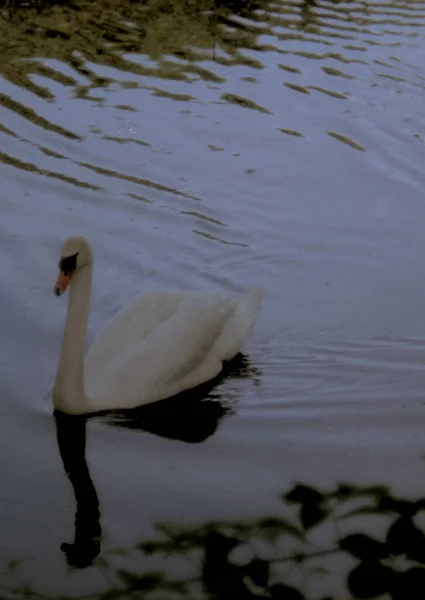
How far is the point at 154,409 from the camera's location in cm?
672

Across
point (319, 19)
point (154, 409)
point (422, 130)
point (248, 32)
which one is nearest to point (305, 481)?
point (154, 409)

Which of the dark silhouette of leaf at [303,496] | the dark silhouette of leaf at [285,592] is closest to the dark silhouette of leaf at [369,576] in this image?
the dark silhouette of leaf at [285,592]

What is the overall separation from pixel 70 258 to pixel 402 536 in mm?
3321

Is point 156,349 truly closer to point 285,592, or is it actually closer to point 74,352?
point 74,352

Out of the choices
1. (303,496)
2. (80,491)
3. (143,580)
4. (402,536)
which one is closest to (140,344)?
(80,491)

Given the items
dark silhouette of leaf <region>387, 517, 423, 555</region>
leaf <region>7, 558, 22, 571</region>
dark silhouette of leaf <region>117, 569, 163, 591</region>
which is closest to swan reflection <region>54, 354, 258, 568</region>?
leaf <region>7, 558, 22, 571</region>

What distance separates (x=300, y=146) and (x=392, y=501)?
7.85 metres

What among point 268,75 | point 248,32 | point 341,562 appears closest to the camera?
point 341,562

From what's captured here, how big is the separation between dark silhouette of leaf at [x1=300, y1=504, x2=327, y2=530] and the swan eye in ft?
9.97

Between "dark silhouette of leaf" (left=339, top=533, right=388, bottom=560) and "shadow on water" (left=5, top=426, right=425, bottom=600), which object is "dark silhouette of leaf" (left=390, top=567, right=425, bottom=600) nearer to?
"shadow on water" (left=5, top=426, right=425, bottom=600)

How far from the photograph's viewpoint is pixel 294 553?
14.6ft

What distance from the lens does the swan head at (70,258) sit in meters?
6.25

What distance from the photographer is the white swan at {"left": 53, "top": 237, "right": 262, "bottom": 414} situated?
6.41m

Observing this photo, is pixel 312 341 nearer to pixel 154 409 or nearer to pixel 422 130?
pixel 154 409
